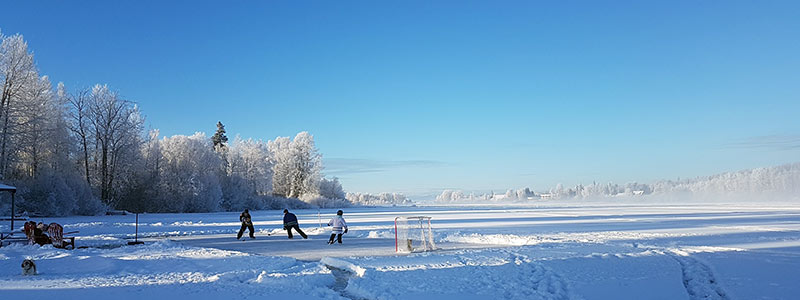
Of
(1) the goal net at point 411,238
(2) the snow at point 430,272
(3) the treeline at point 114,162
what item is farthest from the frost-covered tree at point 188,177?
(1) the goal net at point 411,238

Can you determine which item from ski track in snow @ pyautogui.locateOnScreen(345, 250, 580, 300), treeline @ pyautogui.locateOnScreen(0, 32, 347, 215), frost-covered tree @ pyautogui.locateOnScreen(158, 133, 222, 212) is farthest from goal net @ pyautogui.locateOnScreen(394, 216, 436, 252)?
frost-covered tree @ pyautogui.locateOnScreen(158, 133, 222, 212)

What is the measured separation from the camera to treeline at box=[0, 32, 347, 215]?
38500 millimetres

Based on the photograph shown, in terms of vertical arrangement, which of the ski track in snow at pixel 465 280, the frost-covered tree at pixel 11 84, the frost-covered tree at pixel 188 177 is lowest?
the ski track in snow at pixel 465 280

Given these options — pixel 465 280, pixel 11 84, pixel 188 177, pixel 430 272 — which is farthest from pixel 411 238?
pixel 188 177

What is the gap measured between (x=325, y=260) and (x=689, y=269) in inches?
327

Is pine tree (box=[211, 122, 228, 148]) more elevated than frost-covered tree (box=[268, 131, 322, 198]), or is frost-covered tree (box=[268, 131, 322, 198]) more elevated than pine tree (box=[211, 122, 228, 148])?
pine tree (box=[211, 122, 228, 148])

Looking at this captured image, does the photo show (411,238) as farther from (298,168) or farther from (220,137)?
(220,137)

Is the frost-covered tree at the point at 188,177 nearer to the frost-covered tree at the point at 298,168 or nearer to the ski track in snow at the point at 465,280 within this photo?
the frost-covered tree at the point at 298,168

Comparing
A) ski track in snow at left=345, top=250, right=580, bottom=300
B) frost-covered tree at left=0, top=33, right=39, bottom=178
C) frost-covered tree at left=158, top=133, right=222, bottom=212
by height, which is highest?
frost-covered tree at left=0, top=33, right=39, bottom=178

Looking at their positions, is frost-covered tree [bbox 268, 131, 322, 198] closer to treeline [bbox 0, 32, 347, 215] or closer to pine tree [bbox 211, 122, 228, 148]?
treeline [bbox 0, 32, 347, 215]

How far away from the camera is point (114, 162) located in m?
49.2

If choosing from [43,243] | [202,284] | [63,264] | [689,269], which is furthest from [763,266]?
[43,243]

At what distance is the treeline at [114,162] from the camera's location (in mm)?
38500

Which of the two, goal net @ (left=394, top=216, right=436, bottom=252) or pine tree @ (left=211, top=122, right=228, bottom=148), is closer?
goal net @ (left=394, top=216, right=436, bottom=252)
